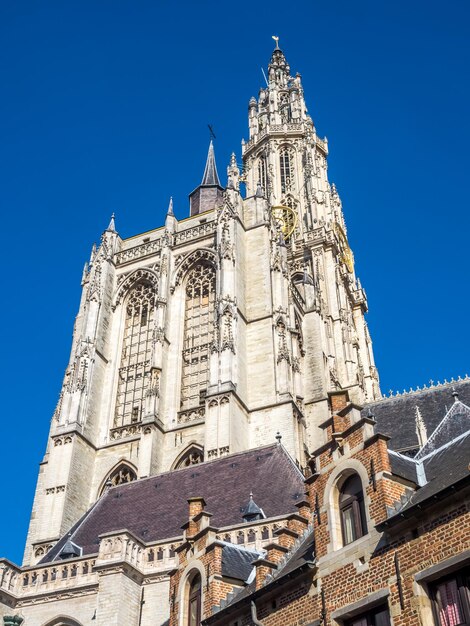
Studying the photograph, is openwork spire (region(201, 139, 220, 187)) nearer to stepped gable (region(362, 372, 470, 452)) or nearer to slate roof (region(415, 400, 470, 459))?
stepped gable (region(362, 372, 470, 452))

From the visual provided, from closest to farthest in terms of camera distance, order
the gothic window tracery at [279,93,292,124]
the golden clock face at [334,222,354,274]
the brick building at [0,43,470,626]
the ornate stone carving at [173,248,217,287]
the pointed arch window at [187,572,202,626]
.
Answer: the brick building at [0,43,470,626] < the pointed arch window at [187,572,202,626] < the ornate stone carving at [173,248,217,287] < the golden clock face at [334,222,354,274] < the gothic window tracery at [279,93,292,124]

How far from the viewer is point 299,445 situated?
28.7 m

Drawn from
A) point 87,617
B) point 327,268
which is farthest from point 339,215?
point 87,617

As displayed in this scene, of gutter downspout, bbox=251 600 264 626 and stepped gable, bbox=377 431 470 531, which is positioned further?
gutter downspout, bbox=251 600 264 626

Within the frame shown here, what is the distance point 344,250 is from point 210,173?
35.4ft

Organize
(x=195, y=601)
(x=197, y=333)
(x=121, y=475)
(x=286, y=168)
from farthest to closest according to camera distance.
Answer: (x=286, y=168), (x=197, y=333), (x=121, y=475), (x=195, y=601)

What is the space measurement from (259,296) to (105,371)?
743 centimetres

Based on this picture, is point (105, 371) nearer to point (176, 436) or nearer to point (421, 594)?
point (176, 436)

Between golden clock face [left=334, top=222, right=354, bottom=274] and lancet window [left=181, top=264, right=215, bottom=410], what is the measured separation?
16128mm

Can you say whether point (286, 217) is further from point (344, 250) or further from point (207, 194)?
point (207, 194)

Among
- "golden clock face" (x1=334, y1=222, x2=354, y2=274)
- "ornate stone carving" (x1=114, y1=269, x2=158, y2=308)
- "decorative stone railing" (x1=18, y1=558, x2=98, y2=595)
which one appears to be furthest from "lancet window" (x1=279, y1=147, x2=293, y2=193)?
"decorative stone railing" (x1=18, y1=558, x2=98, y2=595)

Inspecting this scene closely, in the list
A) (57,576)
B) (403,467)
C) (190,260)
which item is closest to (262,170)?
(190,260)

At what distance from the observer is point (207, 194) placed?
45.7 metres

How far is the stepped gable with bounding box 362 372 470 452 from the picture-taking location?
2528 cm
